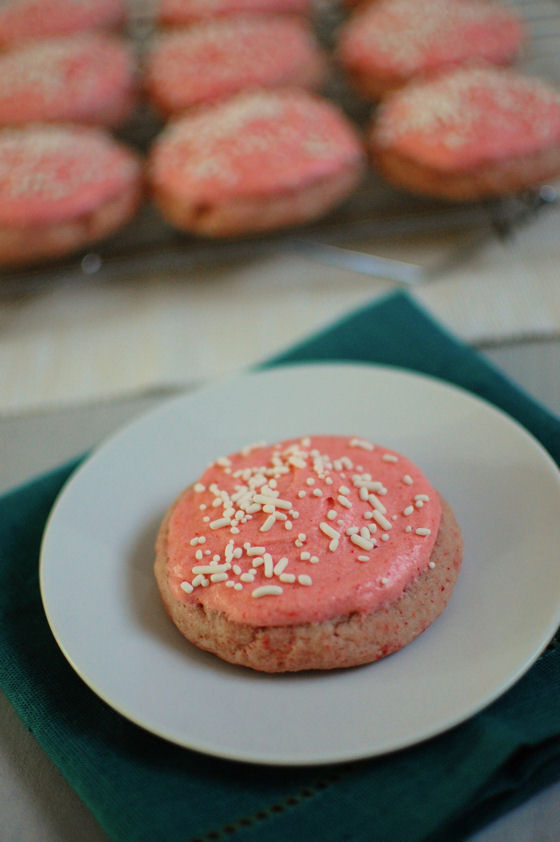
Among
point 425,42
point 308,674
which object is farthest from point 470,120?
point 308,674

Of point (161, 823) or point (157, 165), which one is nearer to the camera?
point (161, 823)

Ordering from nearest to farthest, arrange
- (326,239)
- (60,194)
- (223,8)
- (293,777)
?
(293,777) < (60,194) < (326,239) < (223,8)

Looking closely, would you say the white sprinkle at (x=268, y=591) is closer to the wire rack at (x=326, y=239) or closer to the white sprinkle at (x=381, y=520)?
the white sprinkle at (x=381, y=520)

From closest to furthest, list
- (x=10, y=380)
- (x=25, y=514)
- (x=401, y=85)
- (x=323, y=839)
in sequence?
(x=323, y=839), (x=25, y=514), (x=10, y=380), (x=401, y=85)

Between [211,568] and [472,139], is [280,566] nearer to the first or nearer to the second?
[211,568]

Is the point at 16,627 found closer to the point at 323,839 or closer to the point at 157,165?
the point at 323,839

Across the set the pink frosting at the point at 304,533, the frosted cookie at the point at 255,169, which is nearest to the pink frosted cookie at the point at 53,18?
the frosted cookie at the point at 255,169

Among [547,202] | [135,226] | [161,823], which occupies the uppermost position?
[547,202]

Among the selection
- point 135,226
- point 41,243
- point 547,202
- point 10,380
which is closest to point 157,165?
point 135,226
